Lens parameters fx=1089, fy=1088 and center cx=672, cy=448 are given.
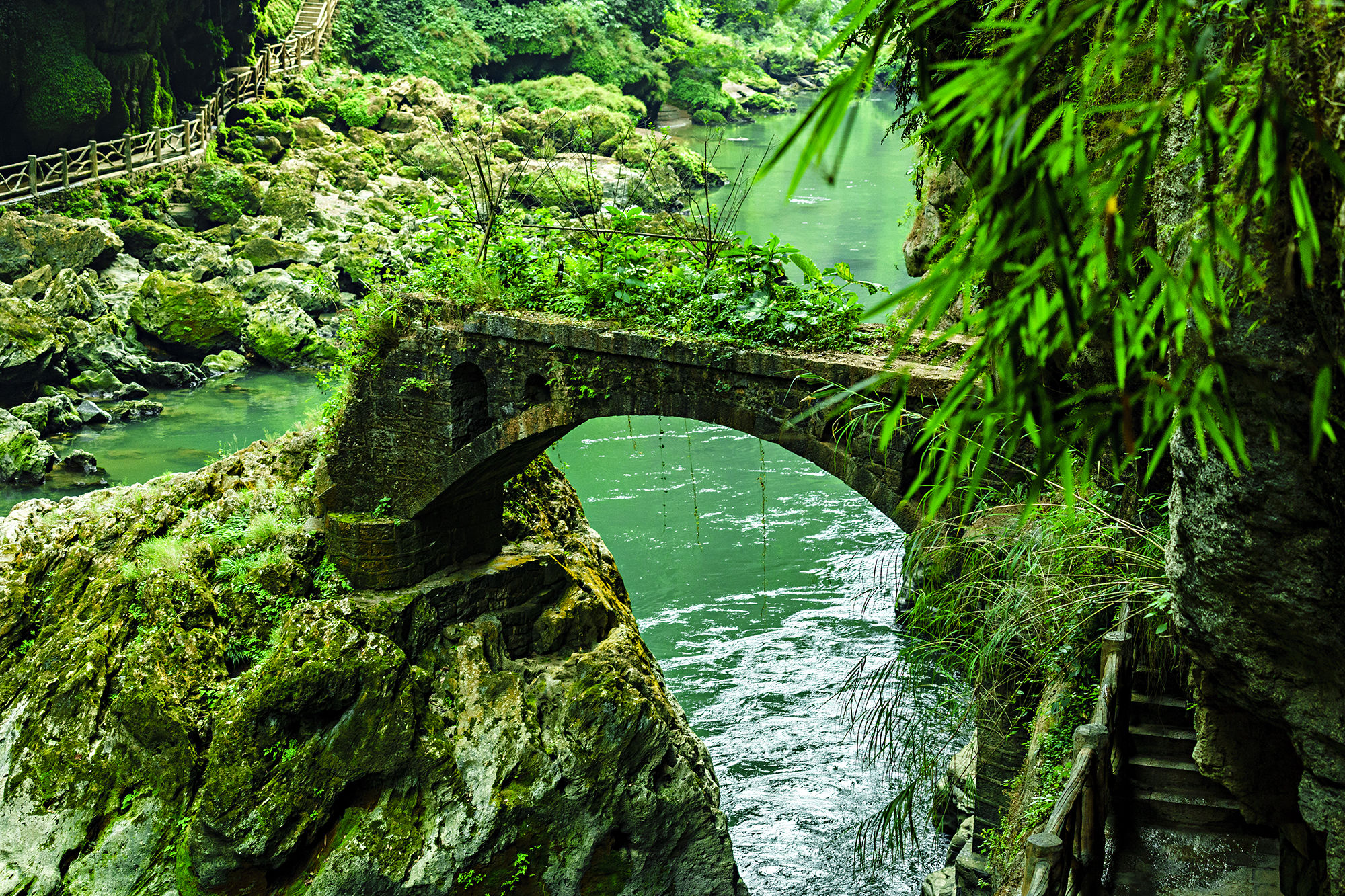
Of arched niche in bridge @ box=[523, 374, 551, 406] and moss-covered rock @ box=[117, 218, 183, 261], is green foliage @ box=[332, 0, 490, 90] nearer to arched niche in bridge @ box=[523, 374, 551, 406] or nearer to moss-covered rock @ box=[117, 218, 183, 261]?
moss-covered rock @ box=[117, 218, 183, 261]

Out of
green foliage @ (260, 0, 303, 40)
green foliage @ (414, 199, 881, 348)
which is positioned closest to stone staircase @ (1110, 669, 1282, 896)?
green foliage @ (414, 199, 881, 348)

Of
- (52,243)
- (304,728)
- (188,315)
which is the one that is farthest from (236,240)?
(304,728)

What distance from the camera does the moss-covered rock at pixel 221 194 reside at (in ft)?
74.7

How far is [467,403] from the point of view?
7.67 metres

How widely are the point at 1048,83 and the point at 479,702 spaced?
5470 millimetres

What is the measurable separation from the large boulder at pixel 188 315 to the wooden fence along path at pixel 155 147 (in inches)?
117

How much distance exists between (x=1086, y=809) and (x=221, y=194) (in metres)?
22.9

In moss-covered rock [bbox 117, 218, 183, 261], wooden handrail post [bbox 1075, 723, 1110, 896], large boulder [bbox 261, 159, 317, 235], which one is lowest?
wooden handrail post [bbox 1075, 723, 1110, 896]

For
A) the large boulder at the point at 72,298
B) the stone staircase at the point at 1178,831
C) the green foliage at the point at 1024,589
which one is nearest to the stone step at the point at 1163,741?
the stone staircase at the point at 1178,831

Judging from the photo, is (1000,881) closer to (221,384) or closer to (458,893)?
(458,893)

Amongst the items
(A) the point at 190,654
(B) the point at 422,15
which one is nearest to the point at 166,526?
(A) the point at 190,654

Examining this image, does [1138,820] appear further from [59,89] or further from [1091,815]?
[59,89]

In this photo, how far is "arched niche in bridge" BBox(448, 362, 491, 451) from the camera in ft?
24.8

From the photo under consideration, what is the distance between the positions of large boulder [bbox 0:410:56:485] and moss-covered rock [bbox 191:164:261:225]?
872 cm
